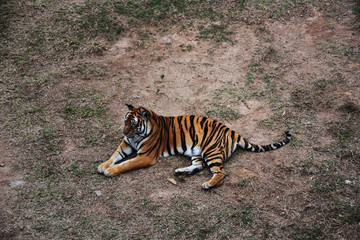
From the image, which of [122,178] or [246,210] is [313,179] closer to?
[246,210]

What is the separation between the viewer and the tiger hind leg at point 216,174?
15.8ft

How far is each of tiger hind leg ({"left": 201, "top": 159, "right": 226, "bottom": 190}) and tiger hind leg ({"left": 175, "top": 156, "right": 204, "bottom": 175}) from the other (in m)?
0.15

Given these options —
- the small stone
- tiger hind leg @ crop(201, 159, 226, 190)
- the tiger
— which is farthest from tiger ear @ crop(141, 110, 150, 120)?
the small stone

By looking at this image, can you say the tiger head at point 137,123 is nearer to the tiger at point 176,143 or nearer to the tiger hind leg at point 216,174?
the tiger at point 176,143

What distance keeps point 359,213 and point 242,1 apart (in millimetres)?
6515

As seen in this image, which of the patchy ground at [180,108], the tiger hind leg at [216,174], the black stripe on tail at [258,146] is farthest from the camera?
the black stripe on tail at [258,146]

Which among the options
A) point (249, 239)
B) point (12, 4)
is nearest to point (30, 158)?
point (249, 239)

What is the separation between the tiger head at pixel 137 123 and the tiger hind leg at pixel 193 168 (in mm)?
764

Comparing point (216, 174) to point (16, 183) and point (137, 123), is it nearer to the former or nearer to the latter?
point (137, 123)

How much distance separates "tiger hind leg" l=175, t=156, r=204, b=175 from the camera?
5089mm

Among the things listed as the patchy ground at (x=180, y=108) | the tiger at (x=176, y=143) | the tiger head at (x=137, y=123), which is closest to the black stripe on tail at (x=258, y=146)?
the tiger at (x=176, y=143)

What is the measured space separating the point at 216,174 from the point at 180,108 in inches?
79.1

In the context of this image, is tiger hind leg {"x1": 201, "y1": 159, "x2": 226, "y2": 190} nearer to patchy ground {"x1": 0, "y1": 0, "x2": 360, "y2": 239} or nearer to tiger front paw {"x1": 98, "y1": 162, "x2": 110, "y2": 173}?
patchy ground {"x1": 0, "y1": 0, "x2": 360, "y2": 239}

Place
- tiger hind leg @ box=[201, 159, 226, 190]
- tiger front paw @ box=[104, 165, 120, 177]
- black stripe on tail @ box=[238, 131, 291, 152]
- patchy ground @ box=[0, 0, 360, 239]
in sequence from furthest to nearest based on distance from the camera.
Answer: black stripe on tail @ box=[238, 131, 291, 152], tiger front paw @ box=[104, 165, 120, 177], tiger hind leg @ box=[201, 159, 226, 190], patchy ground @ box=[0, 0, 360, 239]
